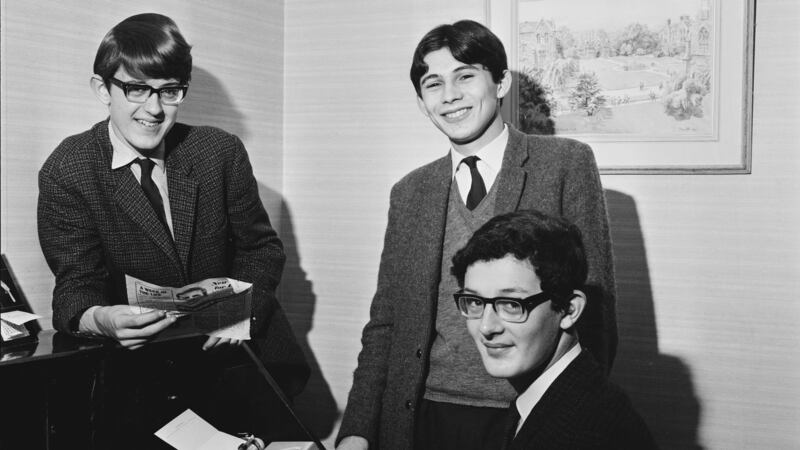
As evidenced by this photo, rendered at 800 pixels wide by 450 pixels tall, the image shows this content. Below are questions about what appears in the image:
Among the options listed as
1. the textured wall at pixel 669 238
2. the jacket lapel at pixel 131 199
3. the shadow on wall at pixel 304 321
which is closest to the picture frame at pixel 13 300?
the jacket lapel at pixel 131 199

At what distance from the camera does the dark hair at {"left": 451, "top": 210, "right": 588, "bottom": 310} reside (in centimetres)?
148

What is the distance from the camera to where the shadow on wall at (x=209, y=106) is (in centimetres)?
277

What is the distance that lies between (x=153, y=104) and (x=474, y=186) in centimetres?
84

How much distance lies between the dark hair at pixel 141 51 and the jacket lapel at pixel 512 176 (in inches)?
34.4

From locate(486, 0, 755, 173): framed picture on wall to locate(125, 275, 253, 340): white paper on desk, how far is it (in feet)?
4.16

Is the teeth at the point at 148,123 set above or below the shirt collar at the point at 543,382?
above

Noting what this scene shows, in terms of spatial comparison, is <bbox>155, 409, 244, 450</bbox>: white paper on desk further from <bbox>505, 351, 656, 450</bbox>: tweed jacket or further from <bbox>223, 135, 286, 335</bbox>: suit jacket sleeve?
<bbox>505, 351, 656, 450</bbox>: tweed jacket

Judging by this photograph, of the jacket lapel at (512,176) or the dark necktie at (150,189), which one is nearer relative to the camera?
the jacket lapel at (512,176)

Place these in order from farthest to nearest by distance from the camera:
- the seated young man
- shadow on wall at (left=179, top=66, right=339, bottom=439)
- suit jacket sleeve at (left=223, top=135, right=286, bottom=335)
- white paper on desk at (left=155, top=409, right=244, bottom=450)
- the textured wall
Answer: shadow on wall at (left=179, top=66, right=339, bottom=439) < the textured wall < suit jacket sleeve at (left=223, top=135, right=286, bottom=335) < white paper on desk at (left=155, top=409, right=244, bottom=450) < the seated young man

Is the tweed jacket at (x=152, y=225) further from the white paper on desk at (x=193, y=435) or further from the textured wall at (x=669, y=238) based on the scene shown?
the textured wall at (x=669, y=238)

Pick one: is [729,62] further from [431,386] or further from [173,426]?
[173,426]

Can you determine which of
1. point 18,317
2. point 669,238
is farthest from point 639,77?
point 18,317

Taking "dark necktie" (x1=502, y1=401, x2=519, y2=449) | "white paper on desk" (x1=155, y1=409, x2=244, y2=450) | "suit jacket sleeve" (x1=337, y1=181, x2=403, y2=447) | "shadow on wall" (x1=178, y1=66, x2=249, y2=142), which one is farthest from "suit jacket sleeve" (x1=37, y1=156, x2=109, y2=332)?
"dark necktie" (x1=502, y1=401, x2=519, y2=449)

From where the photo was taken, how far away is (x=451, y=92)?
77.4 inches
